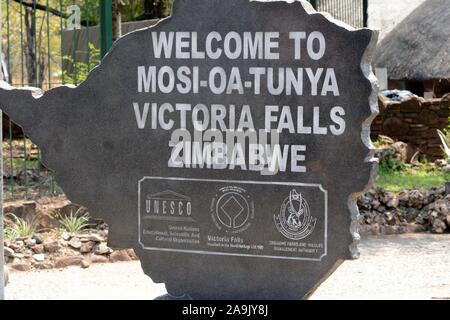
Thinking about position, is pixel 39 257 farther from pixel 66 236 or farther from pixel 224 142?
pixel 224 142

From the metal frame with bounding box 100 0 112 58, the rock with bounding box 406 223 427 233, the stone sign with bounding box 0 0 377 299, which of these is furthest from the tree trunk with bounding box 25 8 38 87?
the rock with bounding box 406 223 427 233

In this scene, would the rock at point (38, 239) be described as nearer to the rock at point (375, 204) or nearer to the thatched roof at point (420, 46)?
the rock at point (375, 204)

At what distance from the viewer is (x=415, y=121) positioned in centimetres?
1439

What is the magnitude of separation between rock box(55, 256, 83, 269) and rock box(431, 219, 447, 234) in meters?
3.47

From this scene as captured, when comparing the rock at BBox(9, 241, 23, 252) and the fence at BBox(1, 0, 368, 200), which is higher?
the fence at BBox(1, 0, 368, 200)

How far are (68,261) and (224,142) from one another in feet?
7.49

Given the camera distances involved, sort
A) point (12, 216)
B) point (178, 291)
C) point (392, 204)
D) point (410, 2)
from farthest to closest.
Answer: point (410, 2) < point (392, 204) < point (12, 216) < point (178, 291)

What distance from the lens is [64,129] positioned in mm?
6508

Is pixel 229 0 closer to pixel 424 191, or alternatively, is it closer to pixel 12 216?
pixel 12 216

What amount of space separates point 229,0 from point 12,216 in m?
3.51

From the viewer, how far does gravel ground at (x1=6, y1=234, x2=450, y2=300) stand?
264 inches

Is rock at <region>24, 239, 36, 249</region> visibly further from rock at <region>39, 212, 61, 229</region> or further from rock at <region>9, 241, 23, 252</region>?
rock at <region>39, 212, 61, 229</region>

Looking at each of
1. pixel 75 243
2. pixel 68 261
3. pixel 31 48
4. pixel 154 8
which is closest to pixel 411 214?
pixel 75 243

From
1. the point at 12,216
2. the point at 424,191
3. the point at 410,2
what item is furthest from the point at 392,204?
the point at 410,2
